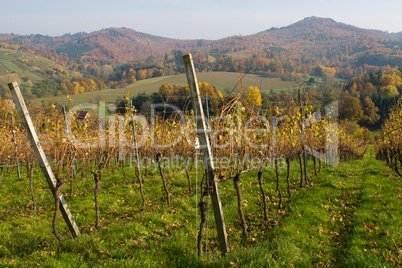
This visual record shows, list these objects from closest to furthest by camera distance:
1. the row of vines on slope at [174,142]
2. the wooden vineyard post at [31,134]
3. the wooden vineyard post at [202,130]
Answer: the wooden vineyard post at [202,130]
the wooden vineyard post at [31,134]
the row of vines on slope at [174,142]

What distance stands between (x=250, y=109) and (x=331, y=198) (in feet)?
13.7

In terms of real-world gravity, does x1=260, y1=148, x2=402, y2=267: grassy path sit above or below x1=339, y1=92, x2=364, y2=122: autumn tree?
above

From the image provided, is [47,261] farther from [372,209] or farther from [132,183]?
[372,209]


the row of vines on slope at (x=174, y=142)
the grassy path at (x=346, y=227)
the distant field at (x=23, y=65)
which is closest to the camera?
the grassy path at (x=346, y=227)

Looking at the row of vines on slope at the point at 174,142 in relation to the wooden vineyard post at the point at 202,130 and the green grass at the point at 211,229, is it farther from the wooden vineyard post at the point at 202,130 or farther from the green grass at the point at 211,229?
the green grass at the point at 211,229

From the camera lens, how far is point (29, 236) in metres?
5.39

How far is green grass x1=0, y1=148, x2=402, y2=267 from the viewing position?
3938mm

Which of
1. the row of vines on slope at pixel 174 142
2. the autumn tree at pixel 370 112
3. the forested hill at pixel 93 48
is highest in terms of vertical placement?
the forested hill at pixel 93 48

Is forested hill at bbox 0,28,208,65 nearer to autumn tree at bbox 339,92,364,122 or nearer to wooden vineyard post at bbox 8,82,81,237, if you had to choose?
autumn tree at bbox 339,92,364,122

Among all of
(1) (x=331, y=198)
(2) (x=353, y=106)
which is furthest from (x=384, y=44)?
(1) (x=331, y=198)

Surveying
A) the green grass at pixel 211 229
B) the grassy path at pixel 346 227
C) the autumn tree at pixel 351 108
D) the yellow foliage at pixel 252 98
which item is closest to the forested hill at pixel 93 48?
the autumn tree at pixel 351 108

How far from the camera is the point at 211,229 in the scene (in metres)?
5.66

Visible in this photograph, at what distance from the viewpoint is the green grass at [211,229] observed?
3938 millimetres

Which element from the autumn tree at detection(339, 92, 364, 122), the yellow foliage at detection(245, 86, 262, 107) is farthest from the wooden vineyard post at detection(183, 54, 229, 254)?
the autumn tree at detection(339, 92, 364, 122)
